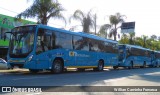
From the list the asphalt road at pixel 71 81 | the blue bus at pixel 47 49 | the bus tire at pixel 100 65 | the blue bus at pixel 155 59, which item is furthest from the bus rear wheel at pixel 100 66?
the blue bus at pixel 155 59

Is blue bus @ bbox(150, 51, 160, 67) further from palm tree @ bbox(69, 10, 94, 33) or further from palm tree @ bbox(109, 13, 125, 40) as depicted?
palm tree @ bbox(69, 10, 94, 33)

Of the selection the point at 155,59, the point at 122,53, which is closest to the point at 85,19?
the point at 122,53

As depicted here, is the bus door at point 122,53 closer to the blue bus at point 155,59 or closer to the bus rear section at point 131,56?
the bus rear section at point 131,56

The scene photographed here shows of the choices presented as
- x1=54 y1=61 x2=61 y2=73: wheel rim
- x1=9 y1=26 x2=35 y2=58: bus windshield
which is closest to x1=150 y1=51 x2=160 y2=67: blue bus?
x1=54 y1=61 x2=61 y2=73: wheel rim

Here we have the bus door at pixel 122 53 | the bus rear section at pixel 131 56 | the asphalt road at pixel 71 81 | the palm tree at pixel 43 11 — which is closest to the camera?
the asphalt road at pixel 71 81

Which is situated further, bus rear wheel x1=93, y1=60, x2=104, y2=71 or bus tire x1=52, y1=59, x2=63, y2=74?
bus rear wheel x1=93, y1=60, x2=104, y2=71

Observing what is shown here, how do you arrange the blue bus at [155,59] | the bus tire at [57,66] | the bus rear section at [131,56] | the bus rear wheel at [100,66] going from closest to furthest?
1. the bus tire at [57,66]
2. the bus rear wheel at [100,66]
3. the bus rear section at [131,56]
4. the blue bus at [155,59]

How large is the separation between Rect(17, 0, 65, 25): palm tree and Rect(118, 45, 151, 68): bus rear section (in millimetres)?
9844

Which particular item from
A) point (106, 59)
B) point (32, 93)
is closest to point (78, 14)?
point (106, 59)

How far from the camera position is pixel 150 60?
47312mm

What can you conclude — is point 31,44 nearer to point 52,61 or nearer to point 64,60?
point 52,61

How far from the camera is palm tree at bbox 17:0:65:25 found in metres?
28.0

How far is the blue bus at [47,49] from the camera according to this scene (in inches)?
680

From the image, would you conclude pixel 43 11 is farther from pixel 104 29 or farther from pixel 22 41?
pixel 104 29
